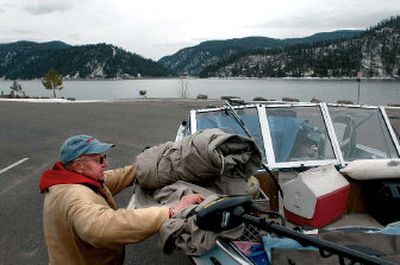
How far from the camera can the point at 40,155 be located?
11219mm

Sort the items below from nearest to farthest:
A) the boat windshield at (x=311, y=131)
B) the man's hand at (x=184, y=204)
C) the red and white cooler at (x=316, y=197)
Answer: the man's hand at (x=184, y=204), the red and white cooler at (x=316, y=197), the boat windshield at (x=311, y=131)

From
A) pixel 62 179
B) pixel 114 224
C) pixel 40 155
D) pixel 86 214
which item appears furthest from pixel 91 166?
pixel 40 155

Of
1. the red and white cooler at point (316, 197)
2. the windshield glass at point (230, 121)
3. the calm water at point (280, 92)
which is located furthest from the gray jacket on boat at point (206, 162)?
the calm water at point (280, 92)

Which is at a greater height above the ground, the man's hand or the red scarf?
the red scarf

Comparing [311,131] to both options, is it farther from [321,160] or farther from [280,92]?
[280,92]

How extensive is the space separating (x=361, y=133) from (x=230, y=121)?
162 cm

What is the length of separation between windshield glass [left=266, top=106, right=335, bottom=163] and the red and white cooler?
0.73 metres

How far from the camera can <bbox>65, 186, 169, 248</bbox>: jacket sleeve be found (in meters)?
2.46

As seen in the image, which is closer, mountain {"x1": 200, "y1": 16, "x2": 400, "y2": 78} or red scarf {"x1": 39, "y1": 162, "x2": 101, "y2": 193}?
red scarf {"x1": 39, "y1": 162, "x2": 101, "y2": 193}

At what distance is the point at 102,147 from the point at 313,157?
9.54 feet

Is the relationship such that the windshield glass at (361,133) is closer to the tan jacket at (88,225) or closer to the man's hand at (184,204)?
the man's hand at (184,204)

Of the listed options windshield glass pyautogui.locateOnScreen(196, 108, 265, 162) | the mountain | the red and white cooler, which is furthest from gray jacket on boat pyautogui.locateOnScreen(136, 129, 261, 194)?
the mountain

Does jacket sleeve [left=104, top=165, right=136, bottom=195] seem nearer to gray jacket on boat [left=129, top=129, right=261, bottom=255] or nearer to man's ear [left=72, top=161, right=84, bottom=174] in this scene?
gray jacket on boat [left=129, top=129, right=261, bottom=255]

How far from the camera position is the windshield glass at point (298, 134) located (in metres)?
5.14
